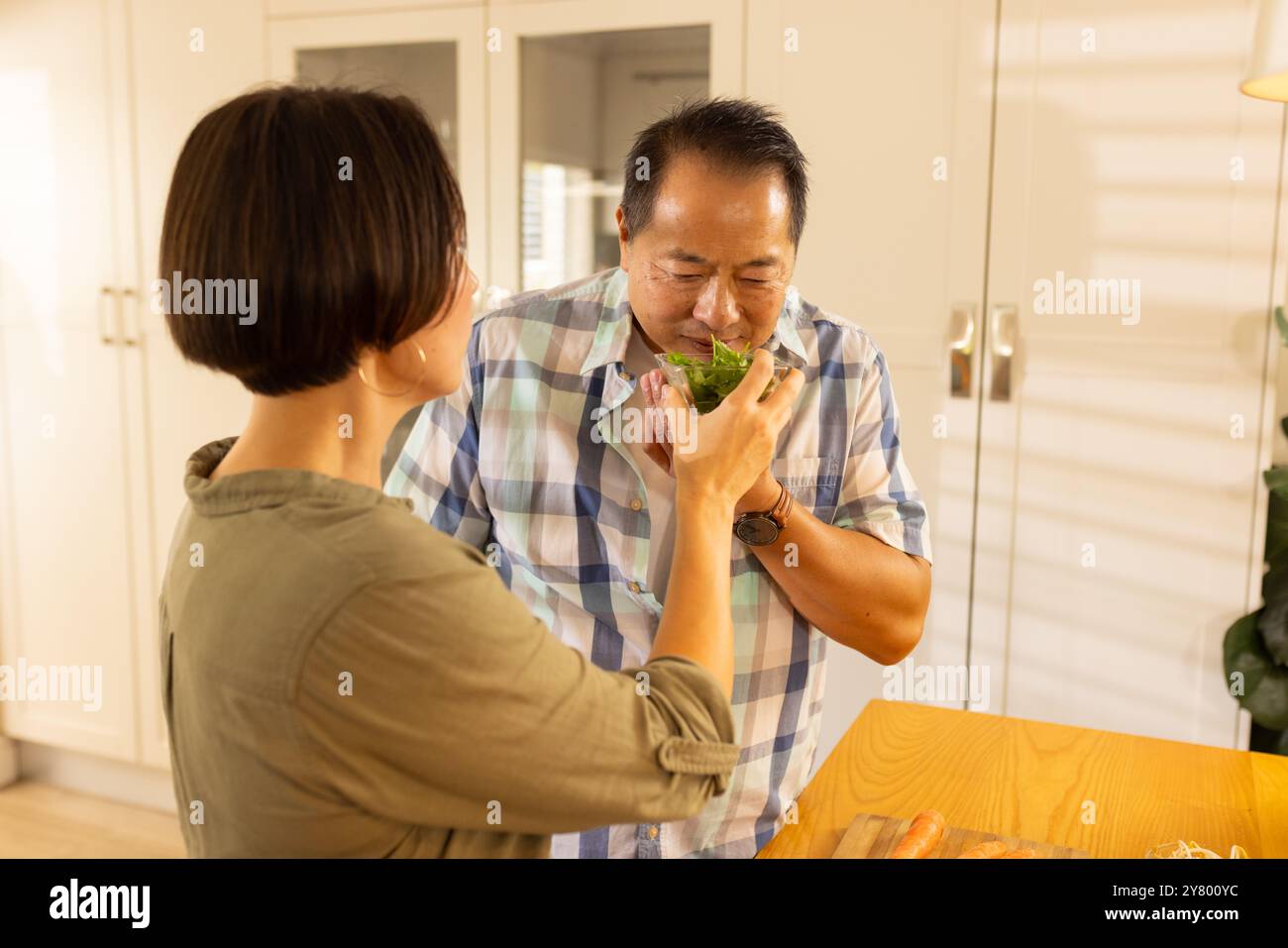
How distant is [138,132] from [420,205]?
2.63m

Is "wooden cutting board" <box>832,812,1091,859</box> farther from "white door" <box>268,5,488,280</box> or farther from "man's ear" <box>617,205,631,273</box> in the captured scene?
"white door" <box>268,5,488,280</box>

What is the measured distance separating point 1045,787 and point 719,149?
0.88 metres

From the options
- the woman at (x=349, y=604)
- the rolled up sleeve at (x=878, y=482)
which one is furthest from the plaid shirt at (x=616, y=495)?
the woman at (x=349, y=604)

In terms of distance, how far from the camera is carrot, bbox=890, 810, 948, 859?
121 centimetres

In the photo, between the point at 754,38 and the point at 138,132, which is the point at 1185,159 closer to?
the point at 754,38

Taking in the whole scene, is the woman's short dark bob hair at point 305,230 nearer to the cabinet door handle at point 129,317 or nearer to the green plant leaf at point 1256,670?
the green plant leaf at point 1256,670

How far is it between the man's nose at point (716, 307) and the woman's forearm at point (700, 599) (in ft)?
1.18

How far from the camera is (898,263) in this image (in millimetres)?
2441

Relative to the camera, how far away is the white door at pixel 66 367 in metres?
3.12

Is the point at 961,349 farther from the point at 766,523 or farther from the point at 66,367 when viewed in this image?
the point at 66,367

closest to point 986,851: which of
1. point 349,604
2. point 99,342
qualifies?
point 349,604

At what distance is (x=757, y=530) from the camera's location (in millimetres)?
1352
